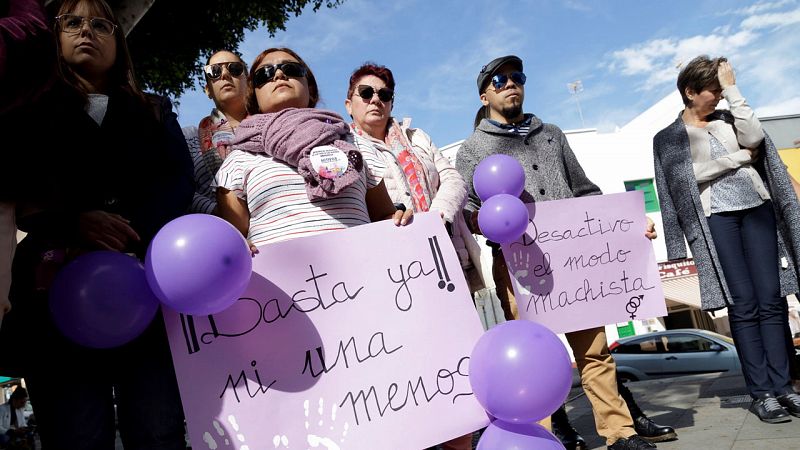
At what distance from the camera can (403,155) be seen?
9.36 feet

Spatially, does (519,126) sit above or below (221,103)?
below

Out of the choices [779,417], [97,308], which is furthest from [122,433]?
[779,417]

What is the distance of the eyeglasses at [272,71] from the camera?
88.4 inches

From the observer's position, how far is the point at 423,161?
292 centimetres

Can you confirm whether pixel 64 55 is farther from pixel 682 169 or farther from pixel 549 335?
pixel 682 169

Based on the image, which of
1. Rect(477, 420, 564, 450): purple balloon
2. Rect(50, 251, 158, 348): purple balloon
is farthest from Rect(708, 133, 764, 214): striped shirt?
Rect(50, 251, 158, 348): purple balloon

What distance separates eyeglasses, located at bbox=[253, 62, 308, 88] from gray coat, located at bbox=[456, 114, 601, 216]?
49.6 inches

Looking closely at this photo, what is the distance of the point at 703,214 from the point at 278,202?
2.53 m

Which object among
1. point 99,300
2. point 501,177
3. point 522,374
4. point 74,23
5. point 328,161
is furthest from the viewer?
point 501,177

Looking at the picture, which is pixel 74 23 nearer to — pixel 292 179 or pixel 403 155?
pixel 292 179

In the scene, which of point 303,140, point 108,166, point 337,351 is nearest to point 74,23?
point 108,166

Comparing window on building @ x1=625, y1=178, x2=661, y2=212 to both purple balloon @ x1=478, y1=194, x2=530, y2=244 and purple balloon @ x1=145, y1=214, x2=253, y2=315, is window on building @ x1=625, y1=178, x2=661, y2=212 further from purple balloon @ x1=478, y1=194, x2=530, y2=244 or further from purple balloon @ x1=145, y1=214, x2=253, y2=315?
purple balloon @ x1=145, y1=214, x2=253, y2=315

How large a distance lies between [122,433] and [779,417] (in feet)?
10.00

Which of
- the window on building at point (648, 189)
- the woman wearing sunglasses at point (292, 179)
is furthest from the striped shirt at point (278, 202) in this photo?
the window on building at point (648, 189)
